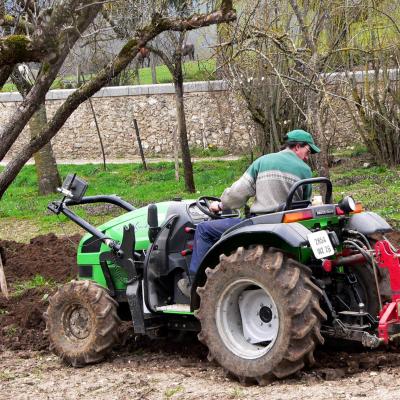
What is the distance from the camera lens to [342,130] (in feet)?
79.3

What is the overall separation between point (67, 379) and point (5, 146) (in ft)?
14.7

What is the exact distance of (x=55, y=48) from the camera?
9.62 m

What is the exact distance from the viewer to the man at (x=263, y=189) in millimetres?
6477

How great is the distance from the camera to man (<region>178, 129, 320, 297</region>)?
6477 mm

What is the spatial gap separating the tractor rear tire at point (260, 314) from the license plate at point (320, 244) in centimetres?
15

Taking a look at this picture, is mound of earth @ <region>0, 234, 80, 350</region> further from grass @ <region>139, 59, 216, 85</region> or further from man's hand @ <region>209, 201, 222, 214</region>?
grass @ <region>139, 59, 216, 85</region>

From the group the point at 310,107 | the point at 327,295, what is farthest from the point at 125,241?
the point at 310,107

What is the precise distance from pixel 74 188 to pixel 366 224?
99.4 inches

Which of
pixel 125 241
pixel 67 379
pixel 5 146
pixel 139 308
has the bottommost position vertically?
pixel 67 379

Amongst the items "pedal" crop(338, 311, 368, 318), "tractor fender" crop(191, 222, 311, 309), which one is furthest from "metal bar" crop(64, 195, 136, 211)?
"pedal" crop(338, 311, 368, 318)

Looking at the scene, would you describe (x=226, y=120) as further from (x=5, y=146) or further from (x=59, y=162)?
(x=5, y=146)

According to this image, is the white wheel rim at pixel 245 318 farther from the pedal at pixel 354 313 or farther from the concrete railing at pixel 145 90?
the concrete railing at pixel 145 90

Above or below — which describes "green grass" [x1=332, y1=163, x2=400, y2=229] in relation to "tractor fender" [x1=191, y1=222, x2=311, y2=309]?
below

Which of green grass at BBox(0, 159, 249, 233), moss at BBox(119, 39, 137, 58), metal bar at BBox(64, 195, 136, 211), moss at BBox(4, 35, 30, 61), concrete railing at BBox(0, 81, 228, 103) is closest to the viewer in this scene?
metal bar at BBox(64, 195, 136, 211)
